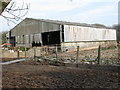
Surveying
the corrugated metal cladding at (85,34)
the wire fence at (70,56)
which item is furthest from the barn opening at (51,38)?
the wire fence at (70,56)

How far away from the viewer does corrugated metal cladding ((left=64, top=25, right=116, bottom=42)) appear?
76.3ft

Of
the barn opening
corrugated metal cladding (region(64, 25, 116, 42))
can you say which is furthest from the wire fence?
the barn opening

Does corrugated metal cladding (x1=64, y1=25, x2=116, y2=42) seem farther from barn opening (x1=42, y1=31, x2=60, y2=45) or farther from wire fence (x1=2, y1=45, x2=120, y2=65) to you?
wire fence (x1=2, y1=45, x2=120, y2=65)

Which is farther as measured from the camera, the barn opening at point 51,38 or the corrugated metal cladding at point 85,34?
the barn opening at point 51,38

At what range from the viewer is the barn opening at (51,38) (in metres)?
24.9

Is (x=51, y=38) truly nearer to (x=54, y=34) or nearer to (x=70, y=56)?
(x=54, y=34)

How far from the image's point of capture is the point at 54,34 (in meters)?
25.4

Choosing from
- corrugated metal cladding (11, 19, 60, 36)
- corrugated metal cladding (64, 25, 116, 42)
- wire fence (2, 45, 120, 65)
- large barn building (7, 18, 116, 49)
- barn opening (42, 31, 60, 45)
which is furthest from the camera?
barn opening (42, 31, 60, 45)

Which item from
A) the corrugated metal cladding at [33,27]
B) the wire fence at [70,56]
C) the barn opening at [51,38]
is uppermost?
the corrugated metal cladding at [33,27]

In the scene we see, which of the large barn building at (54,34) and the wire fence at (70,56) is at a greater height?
the large barn building at (54,34)

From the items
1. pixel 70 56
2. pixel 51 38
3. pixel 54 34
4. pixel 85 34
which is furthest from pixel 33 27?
pixel 70 56

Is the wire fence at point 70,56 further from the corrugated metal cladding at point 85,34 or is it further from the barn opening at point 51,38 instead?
the barn opening at point 51,38

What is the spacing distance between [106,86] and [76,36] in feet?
70.1

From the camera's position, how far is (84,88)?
3322 millimetres
